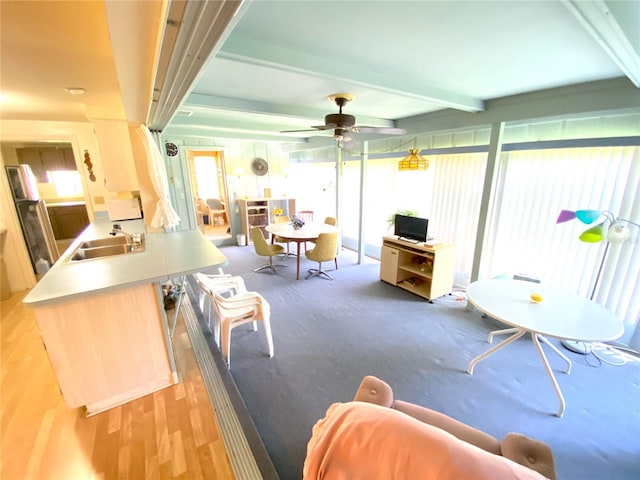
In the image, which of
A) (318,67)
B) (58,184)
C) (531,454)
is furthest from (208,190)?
(531,454)

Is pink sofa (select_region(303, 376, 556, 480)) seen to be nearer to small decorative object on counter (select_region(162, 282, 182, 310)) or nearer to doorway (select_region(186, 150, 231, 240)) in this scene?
small decorative object on counter (select_region(162, 282, 182, 310))

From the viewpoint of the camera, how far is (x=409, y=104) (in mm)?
2979

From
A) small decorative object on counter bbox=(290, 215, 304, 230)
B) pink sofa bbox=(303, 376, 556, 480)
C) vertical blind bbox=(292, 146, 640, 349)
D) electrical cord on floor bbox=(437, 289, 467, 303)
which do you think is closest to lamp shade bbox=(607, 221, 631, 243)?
vertical blind bbox=(292, 146, 640, 349)

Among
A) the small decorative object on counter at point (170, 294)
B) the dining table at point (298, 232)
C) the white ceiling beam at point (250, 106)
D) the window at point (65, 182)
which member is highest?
the white ceiling beam at point (250, 106)

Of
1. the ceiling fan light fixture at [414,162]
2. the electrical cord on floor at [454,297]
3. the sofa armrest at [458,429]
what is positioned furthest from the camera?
the ceiling fan light fixture at [414,162]

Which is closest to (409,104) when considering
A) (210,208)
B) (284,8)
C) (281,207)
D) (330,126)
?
(330,126)

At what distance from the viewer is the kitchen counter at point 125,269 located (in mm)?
1504

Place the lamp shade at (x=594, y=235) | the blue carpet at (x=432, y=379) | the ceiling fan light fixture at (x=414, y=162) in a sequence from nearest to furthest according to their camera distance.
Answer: the blue carpet at (x=432, y=379) < the lamp shade at (x=594, y=235) < the ceiling fan light fixture at (x=414, y=162)

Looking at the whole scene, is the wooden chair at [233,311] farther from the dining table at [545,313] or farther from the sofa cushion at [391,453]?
the dining table at [545,313]

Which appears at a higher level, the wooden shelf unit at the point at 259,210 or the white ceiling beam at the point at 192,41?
the white ceiling beam at the point at 192,41

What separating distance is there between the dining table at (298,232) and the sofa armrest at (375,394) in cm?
293

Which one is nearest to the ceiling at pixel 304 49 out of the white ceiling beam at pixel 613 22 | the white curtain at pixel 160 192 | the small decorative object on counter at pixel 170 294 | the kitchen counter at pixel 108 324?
the white ceiling beam at pixel 613 22

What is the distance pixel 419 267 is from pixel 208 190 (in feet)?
24.4

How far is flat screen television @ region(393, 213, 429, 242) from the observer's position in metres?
3.43
